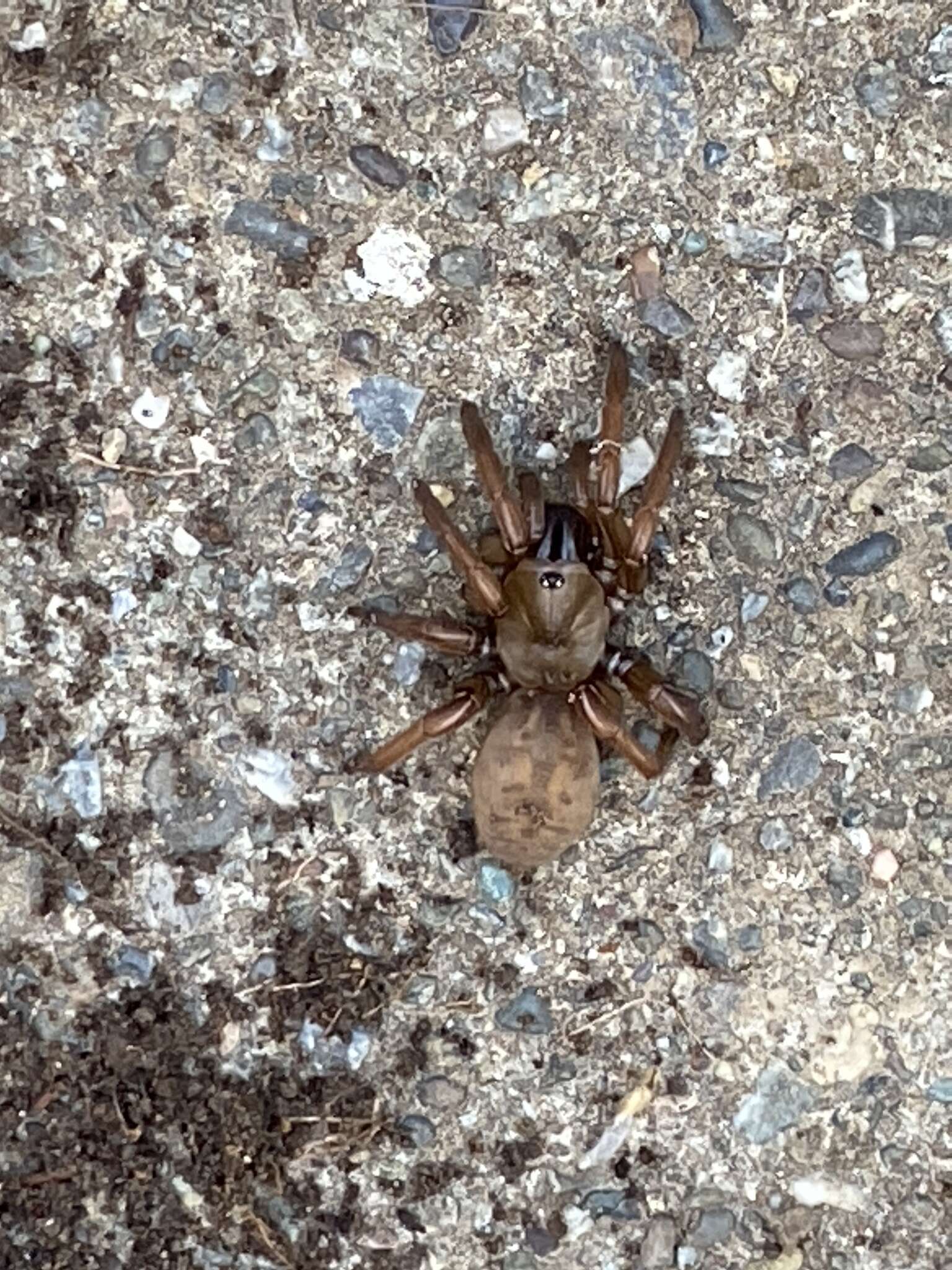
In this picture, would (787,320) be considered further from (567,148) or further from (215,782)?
(215,782)

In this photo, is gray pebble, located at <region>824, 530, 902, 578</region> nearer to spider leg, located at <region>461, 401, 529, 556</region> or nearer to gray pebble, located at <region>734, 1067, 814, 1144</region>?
spider leg, located at <region>461, 401, 529, 556</region>

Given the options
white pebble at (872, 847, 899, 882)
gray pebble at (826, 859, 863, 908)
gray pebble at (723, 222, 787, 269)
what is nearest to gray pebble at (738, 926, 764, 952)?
gray pebble at (826, 859, 863, 908)

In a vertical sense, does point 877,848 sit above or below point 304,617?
below

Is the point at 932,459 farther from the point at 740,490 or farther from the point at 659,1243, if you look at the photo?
the point at 659,1243

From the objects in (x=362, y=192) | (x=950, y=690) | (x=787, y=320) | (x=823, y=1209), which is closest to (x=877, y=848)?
(x=950, y=690)

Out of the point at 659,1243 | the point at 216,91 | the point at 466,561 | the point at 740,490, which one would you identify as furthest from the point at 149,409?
the point at 659,1243
